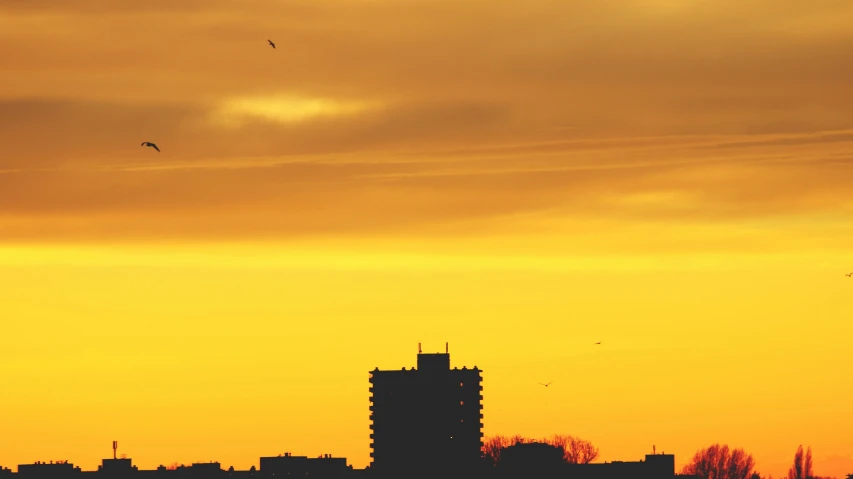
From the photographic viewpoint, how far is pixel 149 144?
120375 mm

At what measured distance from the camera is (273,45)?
4491 inches

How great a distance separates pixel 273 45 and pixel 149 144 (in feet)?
36.8
